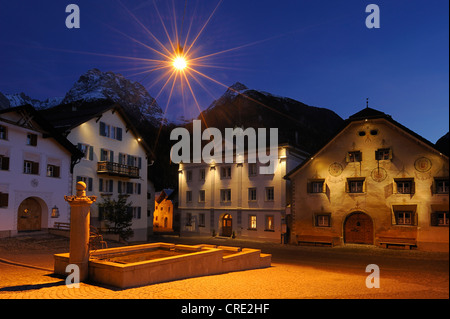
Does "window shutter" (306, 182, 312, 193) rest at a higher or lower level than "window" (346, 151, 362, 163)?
lower

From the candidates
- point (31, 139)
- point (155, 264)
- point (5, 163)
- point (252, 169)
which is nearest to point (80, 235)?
point (155, 264)

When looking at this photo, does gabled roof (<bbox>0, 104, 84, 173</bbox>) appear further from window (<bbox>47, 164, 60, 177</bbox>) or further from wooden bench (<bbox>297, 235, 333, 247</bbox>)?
wooden bench (<bbox>297, 235, 333, 247</bbox>)

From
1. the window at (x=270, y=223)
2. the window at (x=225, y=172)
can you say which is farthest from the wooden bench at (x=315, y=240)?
the window at (x=225, y=172)

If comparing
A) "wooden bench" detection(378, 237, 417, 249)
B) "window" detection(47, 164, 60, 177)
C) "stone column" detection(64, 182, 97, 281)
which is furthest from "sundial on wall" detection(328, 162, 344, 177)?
"stone column" detection(64, 182, 97, 281)

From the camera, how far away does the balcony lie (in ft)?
114

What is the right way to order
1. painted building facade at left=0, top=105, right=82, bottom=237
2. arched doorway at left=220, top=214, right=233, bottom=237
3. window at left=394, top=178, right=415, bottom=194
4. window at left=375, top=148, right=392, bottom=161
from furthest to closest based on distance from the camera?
arched doorway at left=220, top=214, right=233, bottom=237 → window at left=375, top=148, right=392, bottom=161 → window at left=394, top=178, right=415, bottom=194 → painted building facade at left=0, top=105, right=82, bottom=237

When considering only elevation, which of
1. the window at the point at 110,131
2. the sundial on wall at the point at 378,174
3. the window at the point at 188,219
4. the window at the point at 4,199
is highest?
the window at the point at 110,131

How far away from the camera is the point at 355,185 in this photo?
101ft

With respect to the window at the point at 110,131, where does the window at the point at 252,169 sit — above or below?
below

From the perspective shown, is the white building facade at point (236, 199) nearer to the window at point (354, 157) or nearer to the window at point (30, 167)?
the window at point (354, 157)

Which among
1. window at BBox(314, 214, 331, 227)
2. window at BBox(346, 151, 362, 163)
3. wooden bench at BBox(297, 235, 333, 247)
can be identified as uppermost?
window at BBox(346, 151, 362, 163)

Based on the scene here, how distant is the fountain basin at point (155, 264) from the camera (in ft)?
37.2

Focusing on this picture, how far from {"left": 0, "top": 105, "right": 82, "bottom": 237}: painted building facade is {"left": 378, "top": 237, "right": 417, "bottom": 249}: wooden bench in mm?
25575
